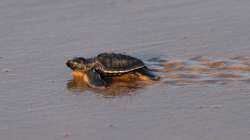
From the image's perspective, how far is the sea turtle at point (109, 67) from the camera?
257 inches

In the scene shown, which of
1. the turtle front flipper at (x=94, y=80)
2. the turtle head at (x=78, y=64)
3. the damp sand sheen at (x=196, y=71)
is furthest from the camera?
the turtle head at (x=78, y=64)

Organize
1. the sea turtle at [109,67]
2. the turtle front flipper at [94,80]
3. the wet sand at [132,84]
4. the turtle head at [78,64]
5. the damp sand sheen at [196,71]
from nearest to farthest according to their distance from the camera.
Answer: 1. the wet sand at [132,84]
2. the damp sand sheen at [196,71]
3. the turtle front flipper at [94,80]
4. the sea turtle at [109,67]
5. the turtle head at [78,64]

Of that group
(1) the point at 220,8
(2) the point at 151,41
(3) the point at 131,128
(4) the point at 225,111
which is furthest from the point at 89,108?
(1) the point at 220,8

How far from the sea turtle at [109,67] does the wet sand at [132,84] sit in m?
0.14

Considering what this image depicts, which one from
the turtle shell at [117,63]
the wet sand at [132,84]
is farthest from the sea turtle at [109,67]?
the wet sand at [132,84]

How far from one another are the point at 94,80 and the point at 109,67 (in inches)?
10.5

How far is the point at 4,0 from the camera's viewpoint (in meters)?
9.50

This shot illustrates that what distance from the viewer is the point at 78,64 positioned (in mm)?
6641

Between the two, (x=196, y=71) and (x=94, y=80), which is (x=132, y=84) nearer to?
(x=94, y=80)

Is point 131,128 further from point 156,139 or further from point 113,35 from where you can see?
point 113,35

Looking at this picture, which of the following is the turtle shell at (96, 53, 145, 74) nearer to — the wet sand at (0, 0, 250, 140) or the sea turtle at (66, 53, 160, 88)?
the sea turtle at (66, 53, 160, 88)

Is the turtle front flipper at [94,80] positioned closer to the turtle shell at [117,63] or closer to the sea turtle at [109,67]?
the sea turtle at [109,67]

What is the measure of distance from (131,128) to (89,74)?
5.31 feet

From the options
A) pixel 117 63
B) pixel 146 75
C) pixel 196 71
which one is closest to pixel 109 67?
pixel 117 63
